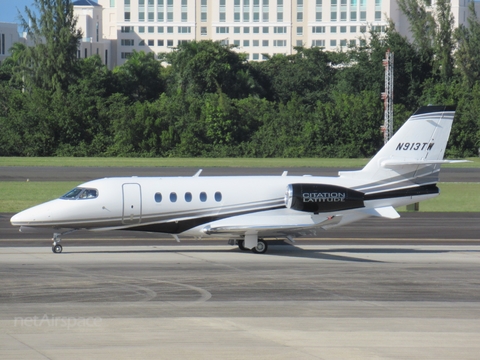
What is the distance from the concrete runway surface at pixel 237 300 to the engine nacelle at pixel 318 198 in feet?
5.00

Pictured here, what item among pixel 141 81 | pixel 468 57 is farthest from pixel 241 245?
pixel 141 81

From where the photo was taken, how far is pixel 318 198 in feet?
81.6

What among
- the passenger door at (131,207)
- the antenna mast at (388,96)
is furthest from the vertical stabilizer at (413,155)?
the antenna mast at (388,96)

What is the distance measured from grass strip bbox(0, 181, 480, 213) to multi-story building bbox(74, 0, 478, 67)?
4798 inches

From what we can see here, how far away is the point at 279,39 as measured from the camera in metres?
175

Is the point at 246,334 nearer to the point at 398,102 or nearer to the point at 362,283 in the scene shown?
the point at 362,283

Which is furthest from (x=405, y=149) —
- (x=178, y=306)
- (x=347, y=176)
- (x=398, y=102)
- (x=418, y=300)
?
(x=398, y=102)

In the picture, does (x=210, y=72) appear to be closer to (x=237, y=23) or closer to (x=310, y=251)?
(x=237, y=23)

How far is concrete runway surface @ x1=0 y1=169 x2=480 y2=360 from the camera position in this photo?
13.4m

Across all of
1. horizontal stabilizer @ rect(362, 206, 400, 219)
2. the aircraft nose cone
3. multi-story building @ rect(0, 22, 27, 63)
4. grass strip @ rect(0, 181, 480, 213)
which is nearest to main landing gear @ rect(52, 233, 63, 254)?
the aircraft nose cone

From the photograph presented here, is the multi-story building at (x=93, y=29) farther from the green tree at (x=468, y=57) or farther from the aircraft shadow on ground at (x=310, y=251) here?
the aircraft shadow on ground at (x=310, y=251)

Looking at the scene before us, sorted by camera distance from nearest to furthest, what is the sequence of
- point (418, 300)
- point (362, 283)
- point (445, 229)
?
1. point (418, 300)
2. point (362, 283)
3. point (445, 229)

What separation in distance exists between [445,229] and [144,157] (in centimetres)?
5743

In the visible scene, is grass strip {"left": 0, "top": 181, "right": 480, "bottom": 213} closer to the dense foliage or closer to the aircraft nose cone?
the aircraft nose cone
